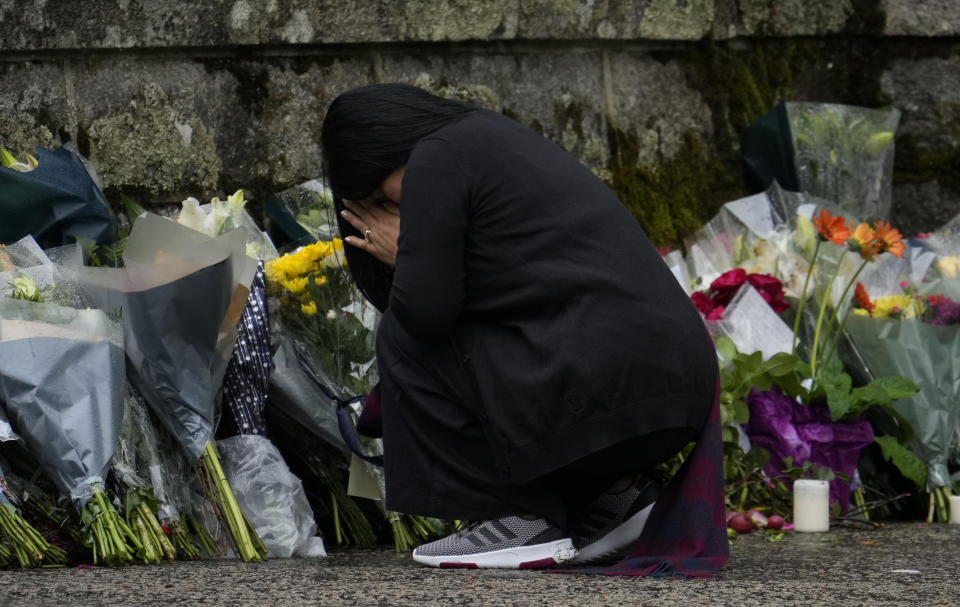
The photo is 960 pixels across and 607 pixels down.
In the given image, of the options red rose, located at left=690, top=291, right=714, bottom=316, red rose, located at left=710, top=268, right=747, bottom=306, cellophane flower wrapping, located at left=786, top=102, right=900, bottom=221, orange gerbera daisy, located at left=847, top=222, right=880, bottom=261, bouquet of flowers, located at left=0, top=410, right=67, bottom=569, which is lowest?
bouquet of flowers, located at left=0, top=410, right=67, bottom=569

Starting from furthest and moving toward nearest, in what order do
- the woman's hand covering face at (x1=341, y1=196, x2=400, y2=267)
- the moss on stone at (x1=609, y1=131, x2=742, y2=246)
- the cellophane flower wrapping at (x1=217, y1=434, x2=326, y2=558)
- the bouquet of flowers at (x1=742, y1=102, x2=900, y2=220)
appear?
1. the bouquet of flowers at (x1=742, y1=102, x2=900, y2=220)
2. the moss on stone at (x1=609, y1=131, x2=742, y2=246)
3. the cellophane flower wrapping at (x1=217, y1=434, x2=326, y2=558)
4. the woman's hand covering face at (x1=341, y1=196, x2=400, y2=267)

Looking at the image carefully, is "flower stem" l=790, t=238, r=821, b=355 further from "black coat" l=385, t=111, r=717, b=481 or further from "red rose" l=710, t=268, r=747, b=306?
"black coat" l=385, t=111, r=717, b=481

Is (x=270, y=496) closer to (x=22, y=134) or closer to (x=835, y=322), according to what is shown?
(x=22, y=134)

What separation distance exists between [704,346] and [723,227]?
179cm

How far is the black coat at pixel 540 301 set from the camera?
2.38m

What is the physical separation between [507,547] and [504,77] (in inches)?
79.0

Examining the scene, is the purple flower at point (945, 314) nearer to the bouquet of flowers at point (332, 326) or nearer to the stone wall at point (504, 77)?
the stone wall at point (504, 77)

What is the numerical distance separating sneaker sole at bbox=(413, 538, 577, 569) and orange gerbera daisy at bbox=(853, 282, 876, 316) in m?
1.53

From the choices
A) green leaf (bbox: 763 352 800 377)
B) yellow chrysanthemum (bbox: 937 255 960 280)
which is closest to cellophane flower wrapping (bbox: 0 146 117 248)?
green leaf (bbox: 763 352 800 377)

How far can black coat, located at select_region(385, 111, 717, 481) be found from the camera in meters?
2.38

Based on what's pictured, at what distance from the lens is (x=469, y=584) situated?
2281 millimetres

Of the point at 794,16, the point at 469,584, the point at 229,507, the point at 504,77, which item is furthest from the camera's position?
the point at 794,16

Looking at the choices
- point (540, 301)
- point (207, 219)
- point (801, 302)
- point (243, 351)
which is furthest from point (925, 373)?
point (207, 219)

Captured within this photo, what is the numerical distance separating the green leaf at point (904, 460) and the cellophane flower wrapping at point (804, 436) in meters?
0.09
